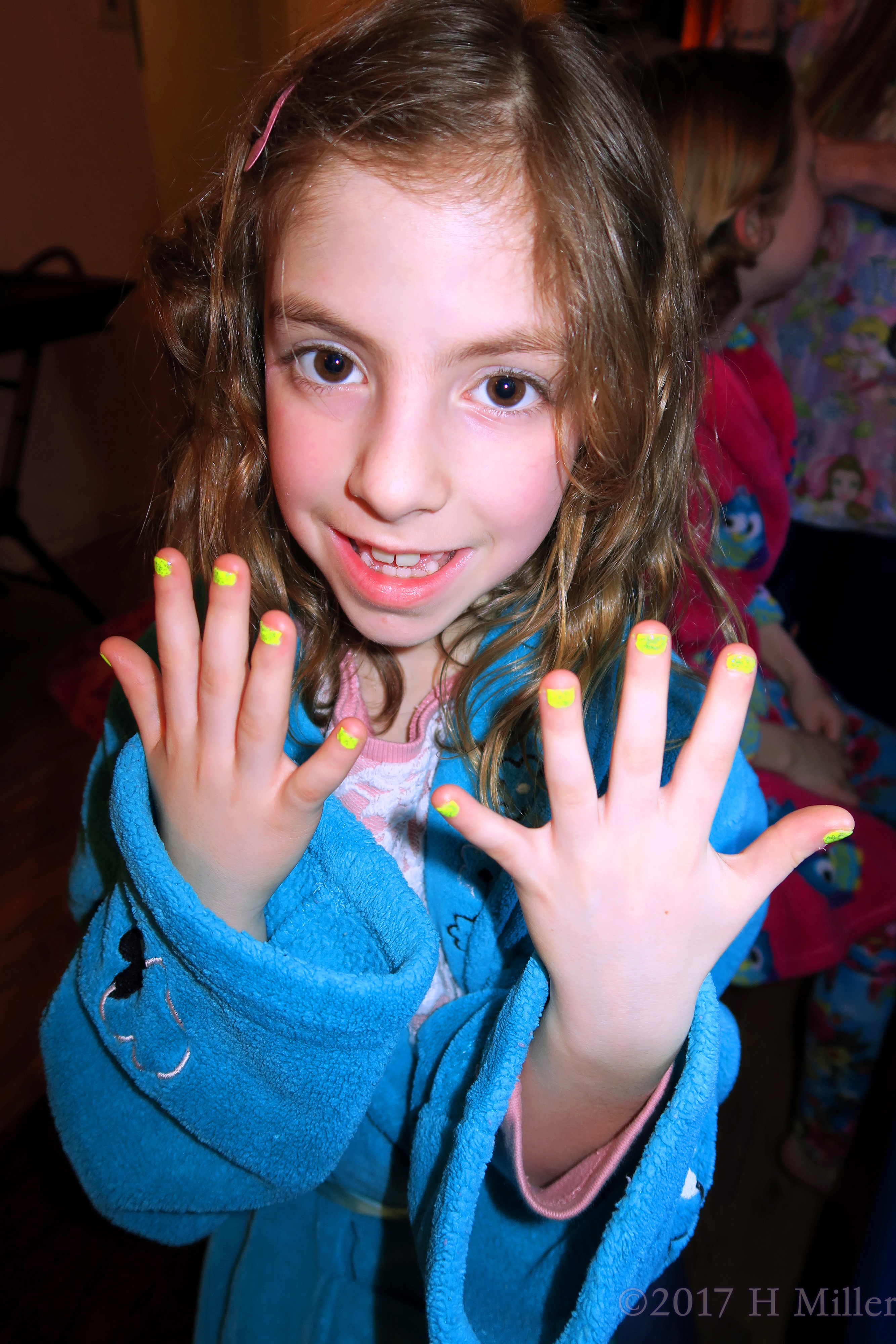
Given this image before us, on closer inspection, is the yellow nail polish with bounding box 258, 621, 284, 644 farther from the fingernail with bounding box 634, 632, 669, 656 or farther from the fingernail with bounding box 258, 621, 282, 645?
the fingernail with bounding box 634, 632, 669, 656

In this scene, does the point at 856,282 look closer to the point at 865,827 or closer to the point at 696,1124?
the point at 865,827

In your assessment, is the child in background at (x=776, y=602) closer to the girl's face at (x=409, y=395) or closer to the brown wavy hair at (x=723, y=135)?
the brown wavy hair at (x=723, y=135)

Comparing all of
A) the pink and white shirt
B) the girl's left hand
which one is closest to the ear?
the pink and white shirt

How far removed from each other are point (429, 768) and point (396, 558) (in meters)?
0.18

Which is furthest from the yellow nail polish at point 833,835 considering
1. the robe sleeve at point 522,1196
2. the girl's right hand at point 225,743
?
the girl's right hand at point 225,743

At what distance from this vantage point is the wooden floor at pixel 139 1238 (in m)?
0.91

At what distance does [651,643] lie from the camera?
0.35m

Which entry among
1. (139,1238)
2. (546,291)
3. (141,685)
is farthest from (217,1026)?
(139,1238)

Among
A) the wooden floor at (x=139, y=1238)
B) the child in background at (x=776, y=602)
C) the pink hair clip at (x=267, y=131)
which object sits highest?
the pink hair clip at (x=267, y=131)

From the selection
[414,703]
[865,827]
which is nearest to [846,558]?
[865,827]

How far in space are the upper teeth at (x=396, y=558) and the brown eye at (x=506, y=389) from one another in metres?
0.10

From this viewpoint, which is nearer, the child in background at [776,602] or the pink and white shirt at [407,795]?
the pink and white shirt at [407,795]

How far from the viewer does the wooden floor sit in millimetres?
905

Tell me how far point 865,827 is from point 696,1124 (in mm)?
766
